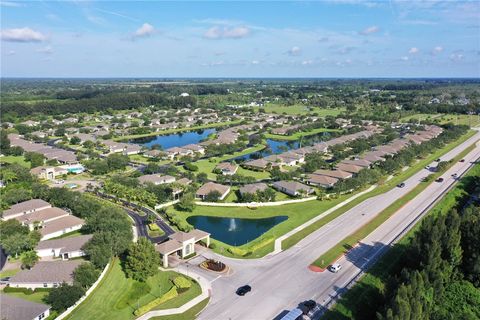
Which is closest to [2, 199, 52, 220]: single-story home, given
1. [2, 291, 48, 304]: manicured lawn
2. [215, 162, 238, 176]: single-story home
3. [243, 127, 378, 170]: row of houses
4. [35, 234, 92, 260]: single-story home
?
[35, 234, 92, 260]: single-story home

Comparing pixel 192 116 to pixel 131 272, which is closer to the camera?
pixel 131 272

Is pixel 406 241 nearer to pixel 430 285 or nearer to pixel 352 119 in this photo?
pixel 430 285

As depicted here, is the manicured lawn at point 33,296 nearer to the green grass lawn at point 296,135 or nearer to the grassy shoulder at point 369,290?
the grassy shoulder at point 369,290

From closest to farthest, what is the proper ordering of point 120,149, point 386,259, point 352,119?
point 386,259, point 120,149, point 352,119

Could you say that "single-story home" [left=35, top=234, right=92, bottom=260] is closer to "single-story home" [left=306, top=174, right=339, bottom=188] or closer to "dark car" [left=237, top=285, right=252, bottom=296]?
"dark car" [left=237, top=285, right=252, bottom=296]

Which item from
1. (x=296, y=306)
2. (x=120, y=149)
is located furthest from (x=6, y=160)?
(x=296, y=306)
